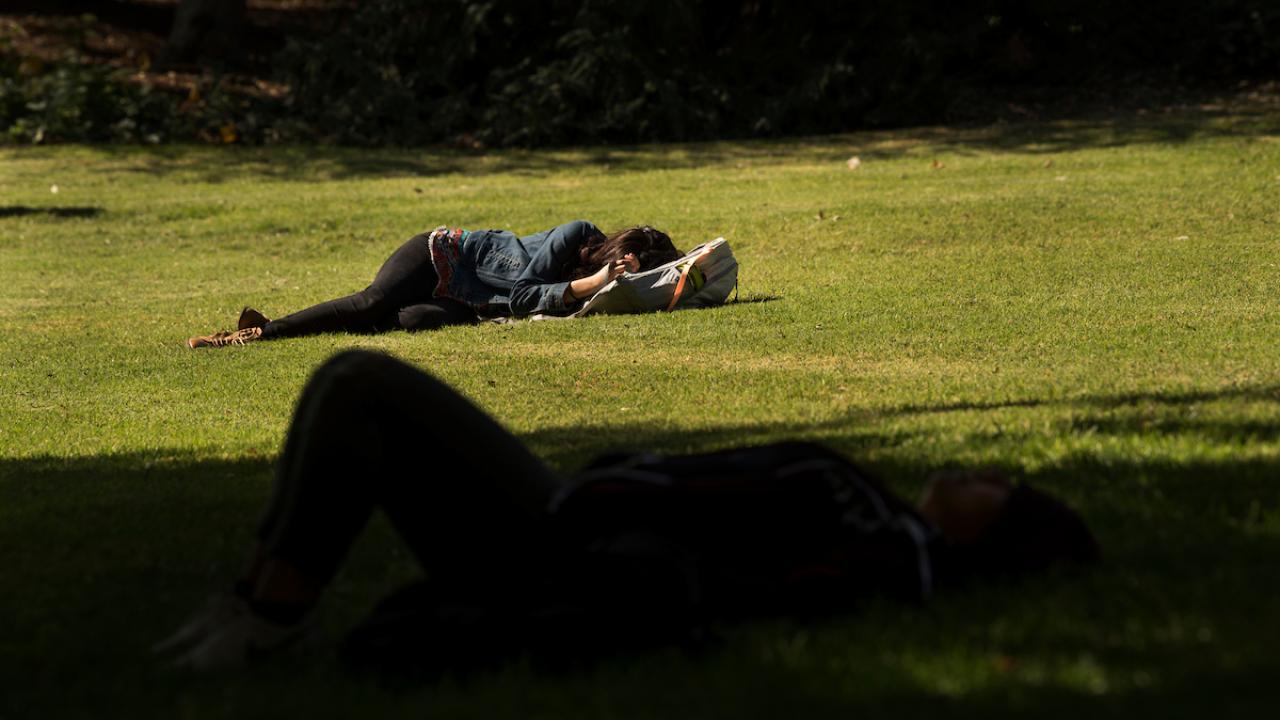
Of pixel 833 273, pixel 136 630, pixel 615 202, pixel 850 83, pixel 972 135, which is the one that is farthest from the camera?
pixel 850 83

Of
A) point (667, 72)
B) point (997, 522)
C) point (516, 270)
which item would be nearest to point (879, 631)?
point (997, 522)

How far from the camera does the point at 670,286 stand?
410 inches

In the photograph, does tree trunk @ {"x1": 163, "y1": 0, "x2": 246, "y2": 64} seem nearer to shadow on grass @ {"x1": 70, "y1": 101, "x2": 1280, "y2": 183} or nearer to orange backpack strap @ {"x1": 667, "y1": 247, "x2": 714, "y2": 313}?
shadow on grass @ {"x1": 70, "y1": 101, "x2": 1280, "y2": 183}

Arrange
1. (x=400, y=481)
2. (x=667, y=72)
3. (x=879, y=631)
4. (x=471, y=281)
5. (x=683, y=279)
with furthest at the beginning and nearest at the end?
1. (x=667, y=72)
2. (x=471, y=281)
3. (x=683, y=279)
4. (x=400, y=481)
5. (x=879, y=631)

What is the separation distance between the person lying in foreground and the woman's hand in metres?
6.35

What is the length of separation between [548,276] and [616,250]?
1.66ft

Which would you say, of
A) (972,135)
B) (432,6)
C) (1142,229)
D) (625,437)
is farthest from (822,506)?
(432,6)

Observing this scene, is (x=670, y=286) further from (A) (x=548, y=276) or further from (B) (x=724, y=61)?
(B) (x=724, y=61)

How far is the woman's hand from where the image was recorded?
33.7ft

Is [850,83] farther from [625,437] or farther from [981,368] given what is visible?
[625,437]

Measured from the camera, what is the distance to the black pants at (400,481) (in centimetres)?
372

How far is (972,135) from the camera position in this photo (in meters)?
20.0

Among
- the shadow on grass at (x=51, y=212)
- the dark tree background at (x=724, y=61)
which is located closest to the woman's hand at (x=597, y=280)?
the shadow on grass at (x=51, y=212)

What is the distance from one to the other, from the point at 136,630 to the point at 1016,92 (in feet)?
68.0
